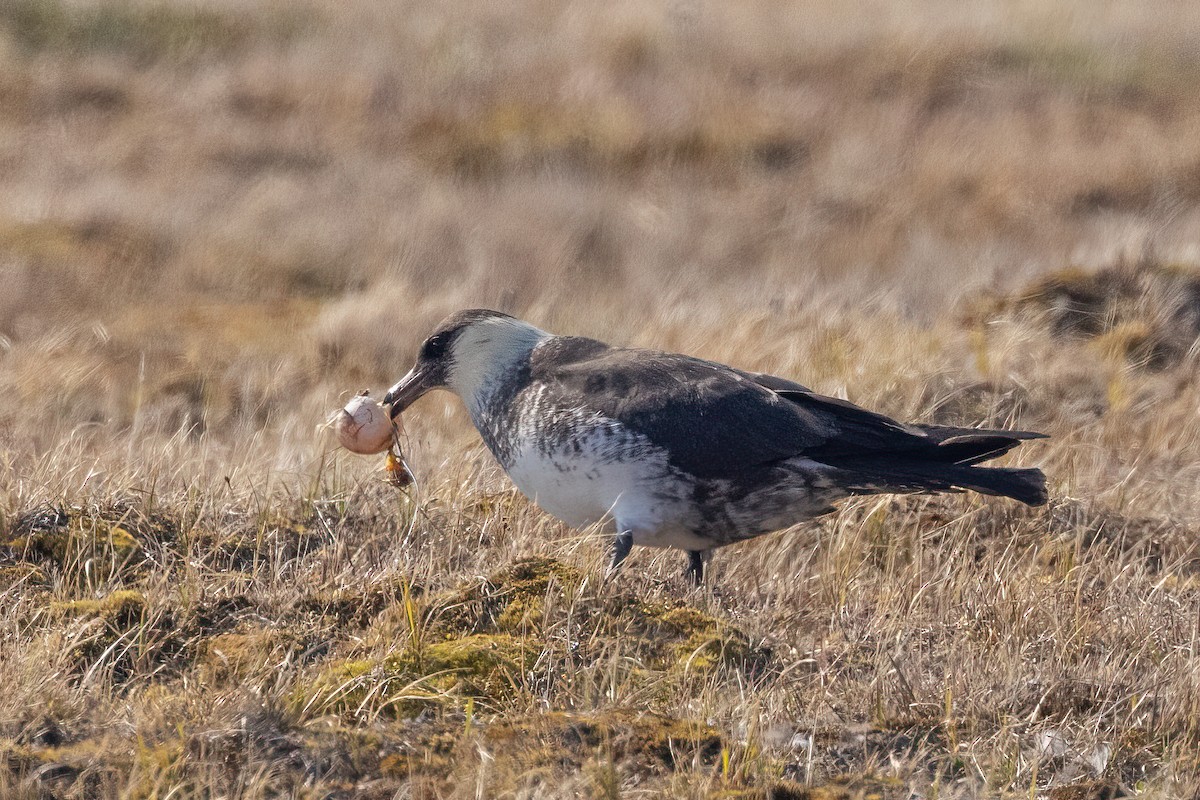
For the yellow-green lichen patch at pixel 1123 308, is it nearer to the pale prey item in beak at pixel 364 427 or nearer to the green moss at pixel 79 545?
the pale prey item in beak at pixel 364 427

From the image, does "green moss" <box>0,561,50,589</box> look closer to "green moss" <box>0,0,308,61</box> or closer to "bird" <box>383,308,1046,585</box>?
"bird" <box>383,308,1046,585</box>

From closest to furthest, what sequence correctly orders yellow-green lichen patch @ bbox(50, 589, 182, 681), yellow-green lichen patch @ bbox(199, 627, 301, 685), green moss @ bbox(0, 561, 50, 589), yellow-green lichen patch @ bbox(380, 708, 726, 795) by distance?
yellow-green lichen patch @ bbox(380, 708, 726, 795), yellow-green lichen patch @ bbox(199, 627, 301, 685), yellow-green lichen patch @ bbox(50, 589, 182, 681), green moss @ bbox(0, 561, 50, 589)

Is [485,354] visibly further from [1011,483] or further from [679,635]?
[1011,483]

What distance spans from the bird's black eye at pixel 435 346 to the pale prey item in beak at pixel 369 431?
0.24 metres

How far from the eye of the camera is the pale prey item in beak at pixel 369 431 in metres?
5.29

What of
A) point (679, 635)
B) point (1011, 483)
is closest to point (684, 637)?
point (679, 635)

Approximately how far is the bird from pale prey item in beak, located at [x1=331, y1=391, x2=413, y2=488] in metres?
0.53

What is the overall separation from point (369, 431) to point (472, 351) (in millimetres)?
429

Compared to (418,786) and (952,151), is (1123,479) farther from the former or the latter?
(952,151)

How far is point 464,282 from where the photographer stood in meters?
10.5

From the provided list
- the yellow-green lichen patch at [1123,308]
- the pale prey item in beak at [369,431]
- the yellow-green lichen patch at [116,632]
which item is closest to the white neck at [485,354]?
the pale prey item in beak at [369,431]

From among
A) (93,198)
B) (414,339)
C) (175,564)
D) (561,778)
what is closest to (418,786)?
(561,778)

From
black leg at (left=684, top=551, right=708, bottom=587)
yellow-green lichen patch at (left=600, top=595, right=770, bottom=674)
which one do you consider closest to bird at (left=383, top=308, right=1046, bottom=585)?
black leg at (left=684, top=551, right=708, bottom=587)

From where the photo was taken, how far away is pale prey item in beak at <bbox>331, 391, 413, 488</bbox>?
17.3 feet
